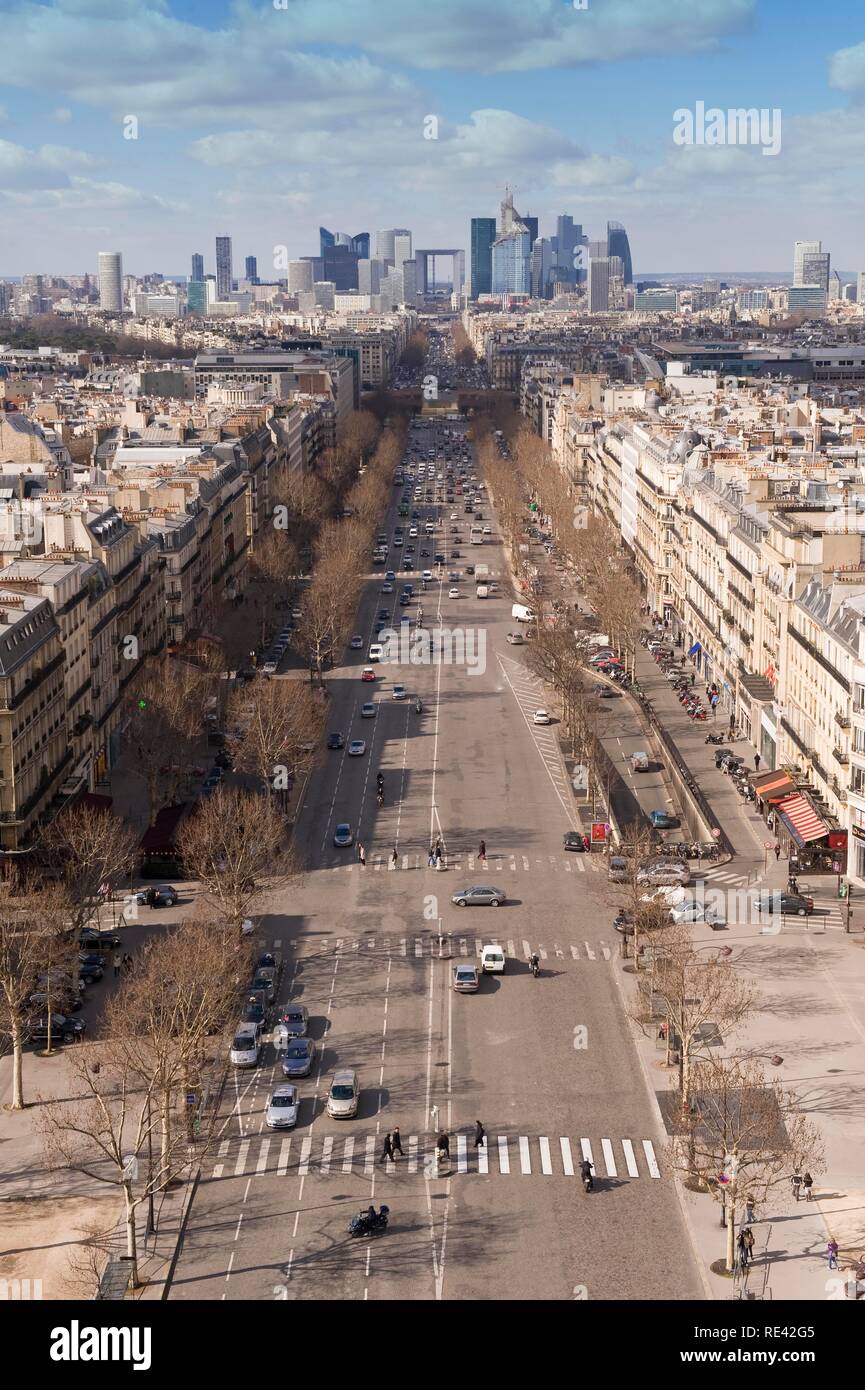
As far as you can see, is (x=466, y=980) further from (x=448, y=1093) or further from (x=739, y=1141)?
(x=739, y=1141)

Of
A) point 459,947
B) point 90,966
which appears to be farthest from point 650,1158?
point 90,966

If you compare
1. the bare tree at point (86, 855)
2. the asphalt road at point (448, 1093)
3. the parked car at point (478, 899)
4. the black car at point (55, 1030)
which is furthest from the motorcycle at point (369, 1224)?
the parked car at point (478, 899)

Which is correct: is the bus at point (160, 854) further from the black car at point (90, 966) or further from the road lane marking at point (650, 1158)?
the road lane marking at point (650, 1158)

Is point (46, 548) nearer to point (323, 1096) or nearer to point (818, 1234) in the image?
point (323, 1096)

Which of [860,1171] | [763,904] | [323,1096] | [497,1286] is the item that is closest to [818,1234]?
[860,1171]

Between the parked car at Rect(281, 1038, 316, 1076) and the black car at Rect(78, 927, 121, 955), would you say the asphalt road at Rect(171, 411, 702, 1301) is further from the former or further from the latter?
the black car at Rect(78, 927, 121, 955)

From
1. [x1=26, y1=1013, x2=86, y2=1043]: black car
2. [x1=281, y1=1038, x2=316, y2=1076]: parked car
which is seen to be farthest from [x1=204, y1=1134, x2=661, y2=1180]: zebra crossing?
[x1=26, y1=1013, x2=86, y2=1043]: black car
